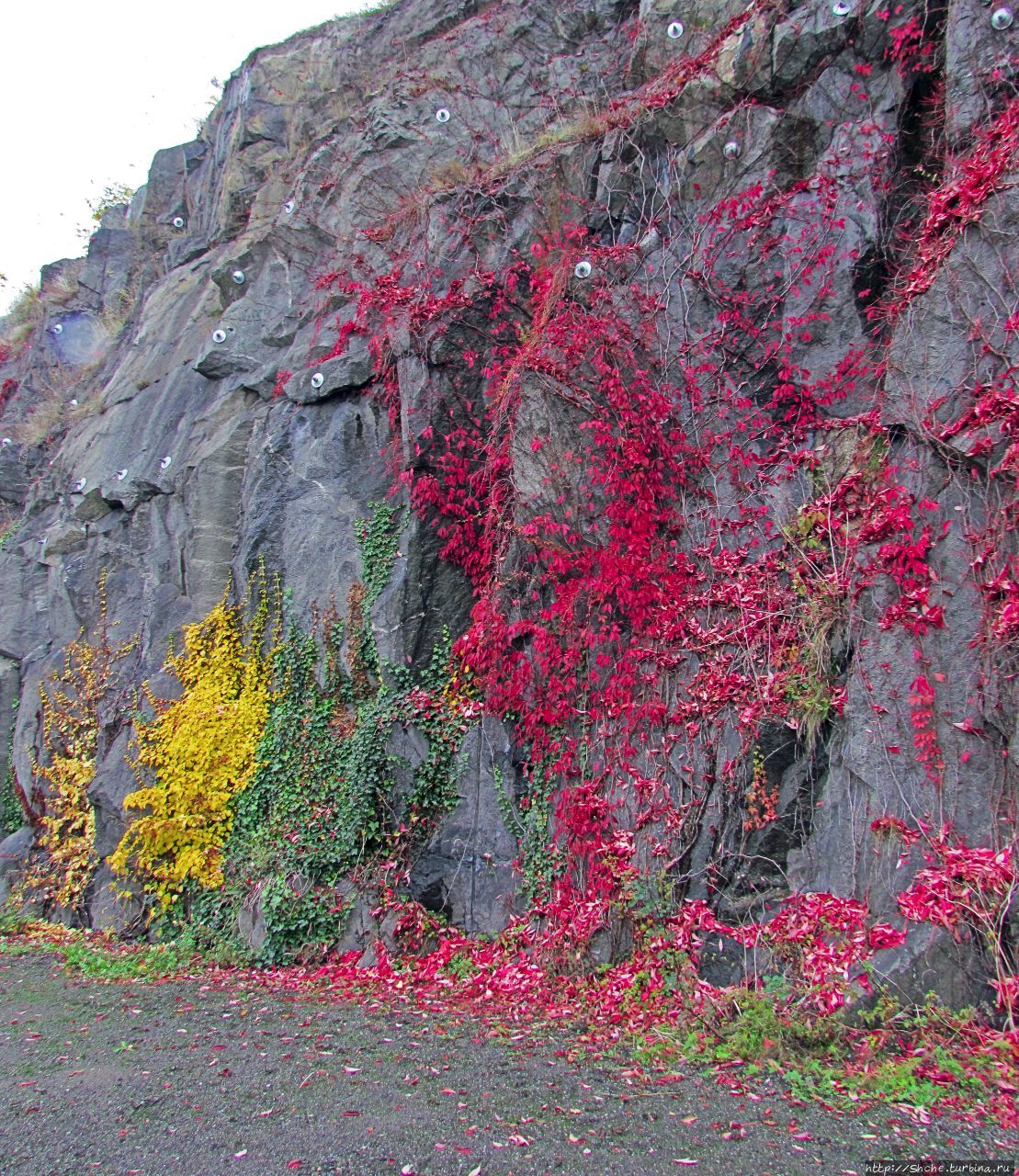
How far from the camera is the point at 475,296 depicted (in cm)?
992

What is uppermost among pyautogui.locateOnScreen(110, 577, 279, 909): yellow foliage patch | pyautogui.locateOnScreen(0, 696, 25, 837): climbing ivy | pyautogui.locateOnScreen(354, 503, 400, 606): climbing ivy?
pyautogui.locateOnScreen(354, 503, 400, 606): climbing ivy

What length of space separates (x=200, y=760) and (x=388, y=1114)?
658cm

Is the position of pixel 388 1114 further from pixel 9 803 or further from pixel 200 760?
pixel 9 803

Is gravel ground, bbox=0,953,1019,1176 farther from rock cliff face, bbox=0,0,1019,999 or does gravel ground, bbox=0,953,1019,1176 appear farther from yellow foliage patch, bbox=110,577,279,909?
yellow foliage patch, bbox=110,577,279,909

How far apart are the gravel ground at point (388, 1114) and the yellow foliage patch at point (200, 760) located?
3787 millimetres

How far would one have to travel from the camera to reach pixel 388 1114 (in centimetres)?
434

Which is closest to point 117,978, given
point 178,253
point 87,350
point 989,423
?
point 989,423

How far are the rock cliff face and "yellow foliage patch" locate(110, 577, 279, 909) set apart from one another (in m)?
0.74

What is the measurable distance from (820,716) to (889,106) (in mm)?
5757

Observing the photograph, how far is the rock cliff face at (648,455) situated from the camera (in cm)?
600

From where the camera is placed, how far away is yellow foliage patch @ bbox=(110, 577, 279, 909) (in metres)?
9.89

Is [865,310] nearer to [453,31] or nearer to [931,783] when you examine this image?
[931,783]

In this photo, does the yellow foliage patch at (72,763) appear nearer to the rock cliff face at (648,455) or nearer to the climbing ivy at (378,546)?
the rock cliff face at (648,455)

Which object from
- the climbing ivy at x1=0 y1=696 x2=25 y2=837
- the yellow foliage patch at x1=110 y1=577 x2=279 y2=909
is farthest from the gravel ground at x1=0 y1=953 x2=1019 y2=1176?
the climbing ivy at x1=0 y1=696 x2=25 y2=837
